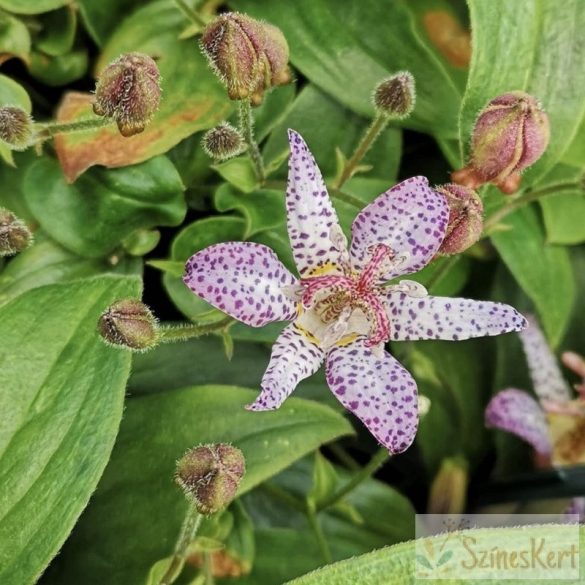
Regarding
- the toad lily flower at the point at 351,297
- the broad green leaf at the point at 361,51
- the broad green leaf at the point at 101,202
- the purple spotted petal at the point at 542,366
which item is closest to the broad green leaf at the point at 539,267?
the purple spotted petal at the point at 542,366

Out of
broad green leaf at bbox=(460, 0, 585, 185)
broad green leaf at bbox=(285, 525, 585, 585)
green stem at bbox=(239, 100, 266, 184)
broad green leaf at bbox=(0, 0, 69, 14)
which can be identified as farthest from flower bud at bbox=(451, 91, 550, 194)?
broad green leaf at bbox=(0, 0, 69, 14)

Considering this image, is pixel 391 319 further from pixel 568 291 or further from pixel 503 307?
pixel 568 291

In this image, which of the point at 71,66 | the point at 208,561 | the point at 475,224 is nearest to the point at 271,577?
the point at 208,561

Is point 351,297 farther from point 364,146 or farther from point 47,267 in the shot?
point 47,267

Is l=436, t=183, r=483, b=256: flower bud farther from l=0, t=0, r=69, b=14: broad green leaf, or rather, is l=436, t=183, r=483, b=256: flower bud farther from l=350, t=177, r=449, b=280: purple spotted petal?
l=0, t=0, r=69, b=14: broad green leaf

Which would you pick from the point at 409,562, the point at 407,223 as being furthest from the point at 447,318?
the point at 409,562

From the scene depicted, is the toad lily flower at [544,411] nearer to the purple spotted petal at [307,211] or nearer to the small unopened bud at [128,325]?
the purple spotted petal at [307,211]
